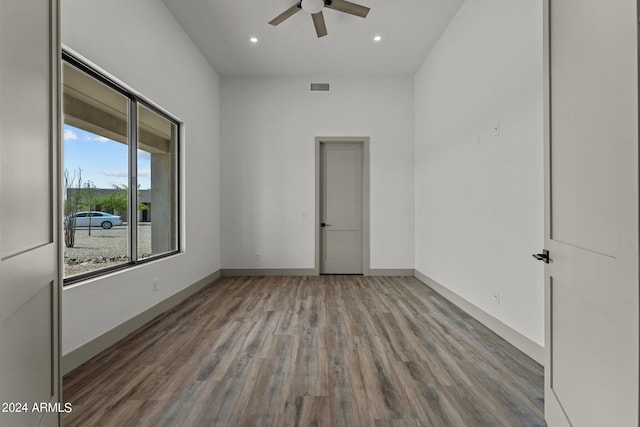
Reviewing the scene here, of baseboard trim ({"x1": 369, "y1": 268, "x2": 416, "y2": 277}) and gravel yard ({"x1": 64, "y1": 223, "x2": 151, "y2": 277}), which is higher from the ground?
gravel yard ({"x1": 64, "y1": 223, "x2": 151, "y2": 277})

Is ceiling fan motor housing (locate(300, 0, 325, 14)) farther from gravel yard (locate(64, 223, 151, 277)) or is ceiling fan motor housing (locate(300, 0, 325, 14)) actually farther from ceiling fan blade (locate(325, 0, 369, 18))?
gravel yard (locate(64, 223, 151, 277))

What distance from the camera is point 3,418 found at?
0.88 m

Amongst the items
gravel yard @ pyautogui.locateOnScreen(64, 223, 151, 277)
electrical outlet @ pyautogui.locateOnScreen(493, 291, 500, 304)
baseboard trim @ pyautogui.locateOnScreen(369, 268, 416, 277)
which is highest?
gravel yard @ pyautogui.locateOnScreen(64, 223, 151, 277)

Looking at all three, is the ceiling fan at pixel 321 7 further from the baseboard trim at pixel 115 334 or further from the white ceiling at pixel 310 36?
the baseboard trim at pixel 115 334

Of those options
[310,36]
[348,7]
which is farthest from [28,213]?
[310,36]

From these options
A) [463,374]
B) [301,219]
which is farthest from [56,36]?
[301,219]

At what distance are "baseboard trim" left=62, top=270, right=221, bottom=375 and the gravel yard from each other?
0.55 meters

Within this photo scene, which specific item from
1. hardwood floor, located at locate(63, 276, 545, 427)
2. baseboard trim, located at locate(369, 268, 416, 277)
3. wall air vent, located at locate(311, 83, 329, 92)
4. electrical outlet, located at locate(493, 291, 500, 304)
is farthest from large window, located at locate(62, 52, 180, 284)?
electrical outlet, located at locate(493, 291, 500, 304)

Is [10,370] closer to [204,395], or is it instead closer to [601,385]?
[204,395]

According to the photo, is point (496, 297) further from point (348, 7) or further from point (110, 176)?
point (110, 176)

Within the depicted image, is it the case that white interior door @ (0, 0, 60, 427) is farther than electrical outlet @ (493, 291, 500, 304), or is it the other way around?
electrical outlet @ (493, 291, 500, 304)

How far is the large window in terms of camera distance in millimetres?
2389

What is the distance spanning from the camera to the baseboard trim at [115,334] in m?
2.20

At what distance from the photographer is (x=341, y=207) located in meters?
5.75
